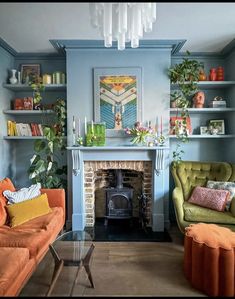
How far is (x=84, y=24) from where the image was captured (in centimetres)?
291

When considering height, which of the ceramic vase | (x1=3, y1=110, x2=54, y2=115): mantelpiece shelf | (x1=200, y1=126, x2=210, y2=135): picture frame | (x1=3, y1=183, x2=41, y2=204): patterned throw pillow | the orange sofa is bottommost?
the orange sofa

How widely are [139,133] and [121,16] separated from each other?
6.14ft

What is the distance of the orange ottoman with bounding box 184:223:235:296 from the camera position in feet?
6.90

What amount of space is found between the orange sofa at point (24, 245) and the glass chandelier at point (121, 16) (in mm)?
1953

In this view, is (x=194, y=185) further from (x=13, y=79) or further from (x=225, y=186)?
(x=13, y=79)

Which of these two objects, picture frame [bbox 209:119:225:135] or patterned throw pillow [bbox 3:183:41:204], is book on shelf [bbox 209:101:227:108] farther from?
patterned throw pillow [bbox 3:183:41:204]

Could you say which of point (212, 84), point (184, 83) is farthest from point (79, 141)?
point (212, 84)

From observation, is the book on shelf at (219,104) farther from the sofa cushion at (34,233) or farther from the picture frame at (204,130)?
the sofa cushion at (34,233)

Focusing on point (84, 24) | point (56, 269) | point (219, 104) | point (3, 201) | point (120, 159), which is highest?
point (84, 24)

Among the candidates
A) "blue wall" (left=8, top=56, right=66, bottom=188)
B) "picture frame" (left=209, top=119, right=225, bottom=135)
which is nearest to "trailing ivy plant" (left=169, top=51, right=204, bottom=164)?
"picture frame" (left=209, top=119, right=225, bottom=135)

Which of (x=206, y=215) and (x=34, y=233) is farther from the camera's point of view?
(x=206, y=215)

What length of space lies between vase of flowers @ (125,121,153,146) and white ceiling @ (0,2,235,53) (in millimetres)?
1254

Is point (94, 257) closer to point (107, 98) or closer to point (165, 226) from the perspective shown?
point (165, 226)

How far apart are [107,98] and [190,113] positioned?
4.74ft
